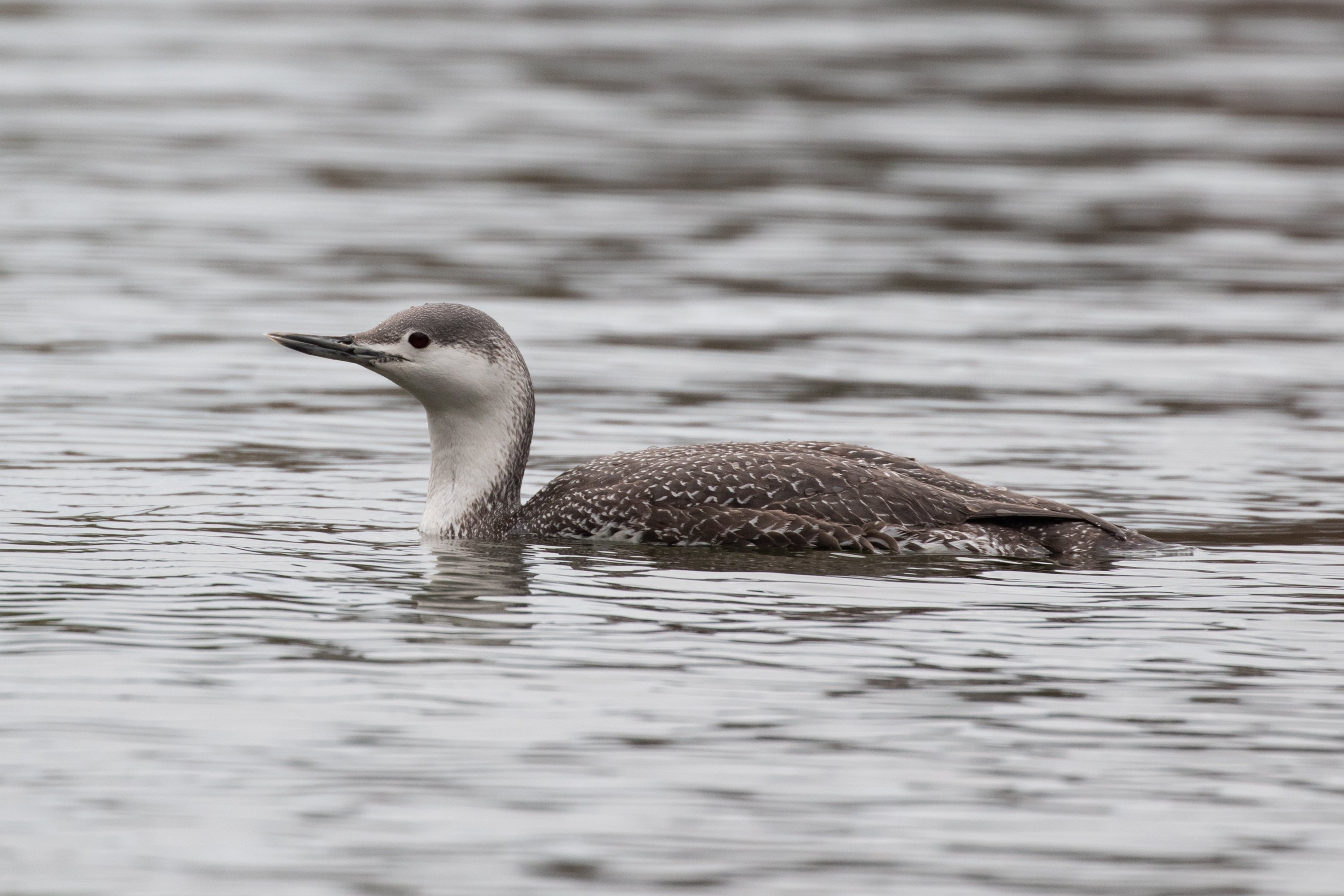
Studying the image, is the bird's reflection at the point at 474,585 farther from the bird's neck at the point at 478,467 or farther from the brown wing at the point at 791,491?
the brown wing at the point at 791,491

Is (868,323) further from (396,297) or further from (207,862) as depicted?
(207,862)

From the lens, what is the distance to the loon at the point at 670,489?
32.8ft

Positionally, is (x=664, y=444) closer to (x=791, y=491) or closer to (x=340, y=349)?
(x=791, y=491)

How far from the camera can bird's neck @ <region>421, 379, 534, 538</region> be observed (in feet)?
34.8

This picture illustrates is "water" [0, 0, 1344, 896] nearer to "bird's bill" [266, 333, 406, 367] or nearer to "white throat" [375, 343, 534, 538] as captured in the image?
"white throat" [375, 343, 534, 538]

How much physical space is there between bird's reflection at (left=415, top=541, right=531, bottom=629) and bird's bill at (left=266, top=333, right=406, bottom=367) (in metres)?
0.86

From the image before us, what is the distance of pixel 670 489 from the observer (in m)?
10.1

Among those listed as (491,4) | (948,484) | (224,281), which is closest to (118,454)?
(948,484)

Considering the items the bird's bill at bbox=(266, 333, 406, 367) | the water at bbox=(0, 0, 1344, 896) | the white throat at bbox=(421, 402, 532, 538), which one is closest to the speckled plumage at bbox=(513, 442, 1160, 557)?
the water at bbox=(0, 0, 1344, 896)

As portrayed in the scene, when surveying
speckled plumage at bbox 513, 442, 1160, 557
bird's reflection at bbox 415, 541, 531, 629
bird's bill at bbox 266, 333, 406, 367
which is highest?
bird's bill at bbox 266, 333, 406, 367

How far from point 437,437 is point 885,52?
86.3 feet

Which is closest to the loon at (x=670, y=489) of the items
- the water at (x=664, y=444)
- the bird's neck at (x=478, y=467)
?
the bird's neck at (x=478, y=467)

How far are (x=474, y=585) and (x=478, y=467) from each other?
4.11ft

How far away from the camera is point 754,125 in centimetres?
2834
